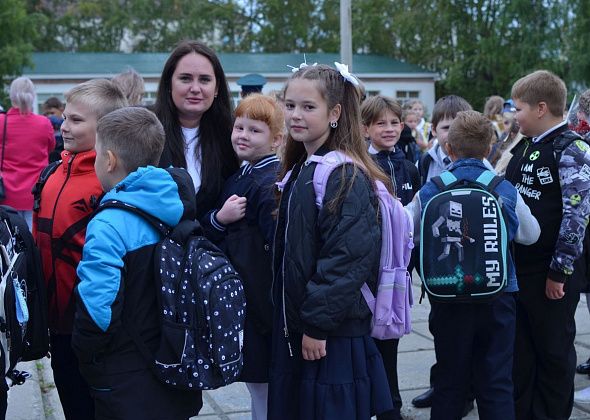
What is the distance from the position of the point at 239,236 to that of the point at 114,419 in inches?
40.6

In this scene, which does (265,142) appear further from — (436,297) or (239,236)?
(436,297)

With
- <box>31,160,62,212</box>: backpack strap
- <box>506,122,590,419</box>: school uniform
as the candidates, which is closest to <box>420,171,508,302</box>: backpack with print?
<box>506,122,590,419</box>: school uniform

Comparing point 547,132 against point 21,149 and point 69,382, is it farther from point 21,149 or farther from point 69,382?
point 21,149

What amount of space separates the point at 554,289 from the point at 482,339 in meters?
0.51

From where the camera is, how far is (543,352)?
4.51 m

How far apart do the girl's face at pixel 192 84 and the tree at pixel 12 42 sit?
2987cm

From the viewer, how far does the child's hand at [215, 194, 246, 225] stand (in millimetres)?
3637

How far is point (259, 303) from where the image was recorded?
12.1ft

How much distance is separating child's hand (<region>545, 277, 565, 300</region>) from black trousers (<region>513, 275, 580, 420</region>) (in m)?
0.06

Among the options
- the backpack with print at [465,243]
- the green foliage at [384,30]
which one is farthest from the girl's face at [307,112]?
the green foliage at [384,30]

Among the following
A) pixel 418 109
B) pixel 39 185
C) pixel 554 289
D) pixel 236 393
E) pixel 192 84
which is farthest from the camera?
pixel 418 109

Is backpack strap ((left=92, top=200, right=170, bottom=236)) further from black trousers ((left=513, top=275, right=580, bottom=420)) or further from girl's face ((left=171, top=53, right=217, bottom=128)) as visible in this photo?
black trousers ((left=513, top=275, right=580, bottom=420))

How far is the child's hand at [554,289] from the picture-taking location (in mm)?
4352

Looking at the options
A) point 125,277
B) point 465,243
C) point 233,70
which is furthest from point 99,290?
point 233,70
